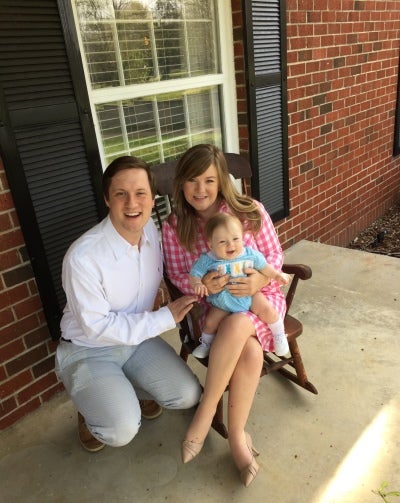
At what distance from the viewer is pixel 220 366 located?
1.58 m

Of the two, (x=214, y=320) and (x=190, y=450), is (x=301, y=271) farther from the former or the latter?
(x=190, y=450)

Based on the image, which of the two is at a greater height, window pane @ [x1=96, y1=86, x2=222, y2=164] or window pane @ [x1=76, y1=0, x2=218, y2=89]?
window pane @ [x1=76, y1=0, x2=218, y2=89]

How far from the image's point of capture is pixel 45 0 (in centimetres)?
171

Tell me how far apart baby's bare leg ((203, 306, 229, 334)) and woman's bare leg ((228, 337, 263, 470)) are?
0.16 metres

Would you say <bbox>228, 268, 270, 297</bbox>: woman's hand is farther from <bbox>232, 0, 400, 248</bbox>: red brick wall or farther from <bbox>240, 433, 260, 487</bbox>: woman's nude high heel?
<bbox>232, 0, 400, 248</bbox>: red brick wall

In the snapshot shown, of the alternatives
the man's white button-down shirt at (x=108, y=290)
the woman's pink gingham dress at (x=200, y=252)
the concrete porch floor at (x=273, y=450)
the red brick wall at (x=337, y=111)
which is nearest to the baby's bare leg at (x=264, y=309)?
the woman's pink gingham dress at (x=200, y=252)

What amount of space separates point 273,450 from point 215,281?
0.74 metres

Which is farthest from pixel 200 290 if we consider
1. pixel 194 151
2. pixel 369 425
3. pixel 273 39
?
pixel 273 39

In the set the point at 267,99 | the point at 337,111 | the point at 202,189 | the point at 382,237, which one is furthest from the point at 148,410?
the point at 382,237

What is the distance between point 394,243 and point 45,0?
152 inches

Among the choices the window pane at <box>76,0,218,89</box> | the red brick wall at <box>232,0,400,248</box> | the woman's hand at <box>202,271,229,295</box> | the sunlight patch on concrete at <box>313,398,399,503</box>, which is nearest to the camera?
the sunlight patch on concrete at <box>313,398,399,503</box>

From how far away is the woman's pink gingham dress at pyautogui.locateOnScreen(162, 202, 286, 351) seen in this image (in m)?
1.80

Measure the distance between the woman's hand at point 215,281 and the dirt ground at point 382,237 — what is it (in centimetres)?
301

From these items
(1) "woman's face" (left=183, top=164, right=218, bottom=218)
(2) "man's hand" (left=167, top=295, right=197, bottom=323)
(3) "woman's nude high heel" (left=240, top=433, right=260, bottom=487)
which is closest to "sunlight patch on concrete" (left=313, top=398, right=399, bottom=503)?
(3) "woman's nude high heel" (left=240, top=433, right=260, bottom=487)
